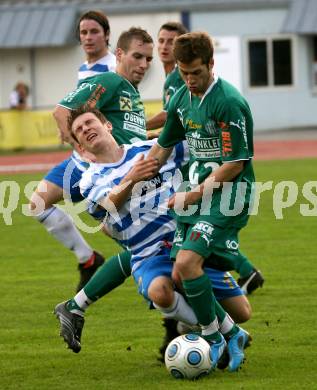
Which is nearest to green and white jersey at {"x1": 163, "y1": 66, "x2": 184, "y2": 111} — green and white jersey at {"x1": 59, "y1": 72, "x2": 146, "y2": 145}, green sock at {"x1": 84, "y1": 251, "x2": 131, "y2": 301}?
green and white jersey at {"x1": 59, "y1": 72, "x2": 146, "y2": 145}

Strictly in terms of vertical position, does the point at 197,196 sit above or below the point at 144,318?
above

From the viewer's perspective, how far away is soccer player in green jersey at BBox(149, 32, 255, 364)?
19.1ft

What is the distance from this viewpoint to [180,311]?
598cm

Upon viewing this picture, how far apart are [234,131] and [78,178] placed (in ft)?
8.52

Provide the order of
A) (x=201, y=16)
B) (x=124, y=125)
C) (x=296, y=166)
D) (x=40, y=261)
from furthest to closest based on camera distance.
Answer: (x=201, y=16)
(x=296, y=166)
(x=40, y=261)
(x=124, y=125)

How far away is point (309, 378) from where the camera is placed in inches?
225

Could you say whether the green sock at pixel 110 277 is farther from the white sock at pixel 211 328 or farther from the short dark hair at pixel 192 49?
the short dark hair at pixel 192 49

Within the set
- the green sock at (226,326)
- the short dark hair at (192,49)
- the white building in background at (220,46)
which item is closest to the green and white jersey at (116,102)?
the short dark hair at (192,49)

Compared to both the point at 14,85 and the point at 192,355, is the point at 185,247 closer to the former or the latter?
the point at 192,355

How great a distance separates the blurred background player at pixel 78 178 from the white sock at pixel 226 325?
89.6 inches

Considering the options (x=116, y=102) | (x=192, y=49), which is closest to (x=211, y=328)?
(x=192, y=49)

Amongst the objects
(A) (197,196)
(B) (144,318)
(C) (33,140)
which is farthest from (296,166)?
(A) (197,196)

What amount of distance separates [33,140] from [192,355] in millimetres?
20314

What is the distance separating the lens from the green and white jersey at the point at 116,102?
7.47 metres
